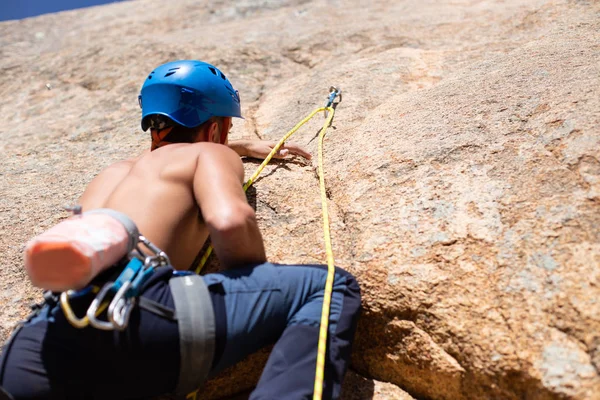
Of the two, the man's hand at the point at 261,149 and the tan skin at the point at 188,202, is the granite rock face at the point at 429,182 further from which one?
the tan skin at the point at 188,202

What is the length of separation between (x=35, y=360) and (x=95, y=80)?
4.33 m

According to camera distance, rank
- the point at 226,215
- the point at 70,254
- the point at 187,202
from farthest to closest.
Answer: the point at 187,202 < the point at 226,215 < the point at 70,254

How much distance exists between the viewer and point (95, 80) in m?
5.43

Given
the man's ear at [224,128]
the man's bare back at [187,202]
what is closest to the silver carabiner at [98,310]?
the man's bare back at [187,202]

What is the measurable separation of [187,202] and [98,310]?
1.99ft

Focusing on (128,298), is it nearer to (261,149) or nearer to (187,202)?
(187,202)

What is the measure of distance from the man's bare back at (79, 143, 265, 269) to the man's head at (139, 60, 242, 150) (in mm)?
403

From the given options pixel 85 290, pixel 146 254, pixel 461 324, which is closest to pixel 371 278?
pixel 461 324

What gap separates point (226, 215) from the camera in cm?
192

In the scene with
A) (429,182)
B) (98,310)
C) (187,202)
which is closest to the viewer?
(98,310)

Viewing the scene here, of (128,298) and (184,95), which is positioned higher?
(184,95)

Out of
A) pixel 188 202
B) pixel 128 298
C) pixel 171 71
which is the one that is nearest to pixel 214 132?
pixel 171 71

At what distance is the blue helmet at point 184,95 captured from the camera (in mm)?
2756

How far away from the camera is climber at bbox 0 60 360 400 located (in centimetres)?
172
